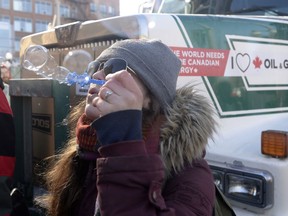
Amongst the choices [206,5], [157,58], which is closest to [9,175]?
[157,58]

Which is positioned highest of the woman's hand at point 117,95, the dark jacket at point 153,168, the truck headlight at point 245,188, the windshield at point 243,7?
the windshield at point 243,7

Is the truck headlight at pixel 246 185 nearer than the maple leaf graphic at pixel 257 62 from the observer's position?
Yes

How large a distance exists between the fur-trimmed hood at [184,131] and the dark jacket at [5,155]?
774 millimetres

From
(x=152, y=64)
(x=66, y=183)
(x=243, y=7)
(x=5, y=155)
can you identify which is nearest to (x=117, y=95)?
A: (x=152, y=64)

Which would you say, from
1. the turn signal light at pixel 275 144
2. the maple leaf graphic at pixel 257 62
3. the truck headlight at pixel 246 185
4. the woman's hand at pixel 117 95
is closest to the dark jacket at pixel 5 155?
the woman's hand at pixel 117 95

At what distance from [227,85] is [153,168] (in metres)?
1.83

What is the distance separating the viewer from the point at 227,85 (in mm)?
2879

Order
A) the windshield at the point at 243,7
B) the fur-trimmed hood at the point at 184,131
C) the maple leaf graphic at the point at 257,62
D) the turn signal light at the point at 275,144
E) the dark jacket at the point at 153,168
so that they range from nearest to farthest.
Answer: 1. the dark jacket at the point at 153,168
2. the fur-trimmed hood at the point at 184,131
3. the turn signal light at the point at 275,144
4. the maple leaf graphic at the point at 257,62
5. the windshield at the point at 243,7

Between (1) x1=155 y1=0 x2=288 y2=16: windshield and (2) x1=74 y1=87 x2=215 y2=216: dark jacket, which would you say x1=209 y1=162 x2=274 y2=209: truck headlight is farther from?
(1) x1=155 y1=0 x2=288 y2=16: windshield

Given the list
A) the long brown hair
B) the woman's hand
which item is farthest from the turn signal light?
the woman's hand

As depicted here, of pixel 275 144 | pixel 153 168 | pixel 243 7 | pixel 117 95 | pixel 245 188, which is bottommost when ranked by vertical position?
pixel 245 188

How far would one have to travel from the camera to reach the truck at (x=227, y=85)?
7.55 feet

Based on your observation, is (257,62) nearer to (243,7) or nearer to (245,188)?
(243,7)

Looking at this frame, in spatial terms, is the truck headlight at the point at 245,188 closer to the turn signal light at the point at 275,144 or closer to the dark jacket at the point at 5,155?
the turn signal light at the point at 275,144
